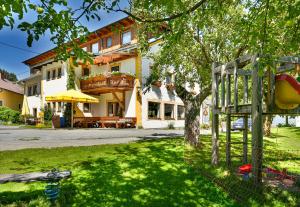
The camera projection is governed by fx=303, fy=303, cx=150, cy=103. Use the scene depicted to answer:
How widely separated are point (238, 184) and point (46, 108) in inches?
1181

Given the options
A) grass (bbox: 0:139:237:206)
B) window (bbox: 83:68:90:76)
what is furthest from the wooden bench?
grass (bbox: 0:139:237:206)

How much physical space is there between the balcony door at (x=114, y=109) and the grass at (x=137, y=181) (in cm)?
1782

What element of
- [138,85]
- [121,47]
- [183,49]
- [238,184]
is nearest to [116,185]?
[238,184]

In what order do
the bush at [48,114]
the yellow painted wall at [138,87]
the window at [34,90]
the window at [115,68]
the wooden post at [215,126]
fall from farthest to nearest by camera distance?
the window at [34,90]
the bush at [48,114]
the window at [115,68]
the yellow painted wall at [138,87]
the wooden post at [215,126]

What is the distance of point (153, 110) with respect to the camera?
28.5 metres

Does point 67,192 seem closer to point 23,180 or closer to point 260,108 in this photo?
point 23,180

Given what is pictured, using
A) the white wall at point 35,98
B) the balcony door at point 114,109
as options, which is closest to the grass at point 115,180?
the balcony door at point 114,109

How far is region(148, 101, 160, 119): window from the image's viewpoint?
27.9 meters

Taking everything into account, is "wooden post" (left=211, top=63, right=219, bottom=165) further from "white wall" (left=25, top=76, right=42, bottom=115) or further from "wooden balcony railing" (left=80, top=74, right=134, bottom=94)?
"white wall" (left=25, top=76, right=42, bottom=115)

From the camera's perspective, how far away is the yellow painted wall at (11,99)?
4662 cm

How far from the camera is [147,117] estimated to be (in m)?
27.2

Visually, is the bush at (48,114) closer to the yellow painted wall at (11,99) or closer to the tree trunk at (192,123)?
the yellow painted wall at (11,99)

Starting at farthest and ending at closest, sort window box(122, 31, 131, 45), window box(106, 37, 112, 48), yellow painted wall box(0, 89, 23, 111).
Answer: yellow painted wall box(0, 89, 23, 111) < window box(106, 37, 112, 48) < window box(122, 31, 131, 45)

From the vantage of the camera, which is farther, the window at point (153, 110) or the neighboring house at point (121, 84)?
the window at point (153, 110)
